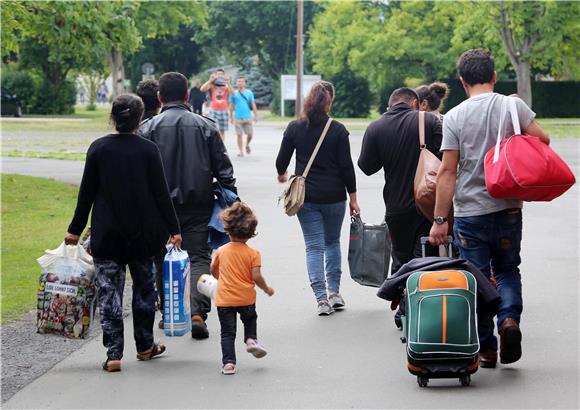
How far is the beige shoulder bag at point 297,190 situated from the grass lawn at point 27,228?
7.45 ft

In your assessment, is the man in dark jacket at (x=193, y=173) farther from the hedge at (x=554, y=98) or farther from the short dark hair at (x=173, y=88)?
the hedge at (x=554, y=98)

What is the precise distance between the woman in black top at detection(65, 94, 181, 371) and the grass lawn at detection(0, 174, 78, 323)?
1889 mm

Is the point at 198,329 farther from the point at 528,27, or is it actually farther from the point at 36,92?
the point at 36,92

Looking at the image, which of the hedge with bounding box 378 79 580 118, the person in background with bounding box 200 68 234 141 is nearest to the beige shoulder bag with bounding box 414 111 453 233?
the person in background with bounding box 200 68 234 141

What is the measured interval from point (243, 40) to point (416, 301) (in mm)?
78657

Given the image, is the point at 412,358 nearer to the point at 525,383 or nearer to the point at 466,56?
the point at 525,383

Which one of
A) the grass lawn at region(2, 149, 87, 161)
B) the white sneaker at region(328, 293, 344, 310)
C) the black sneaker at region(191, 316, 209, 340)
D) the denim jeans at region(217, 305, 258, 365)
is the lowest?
the grass lawn at region(2, 149, 87, 161)

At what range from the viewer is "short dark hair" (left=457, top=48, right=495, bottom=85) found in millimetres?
6934

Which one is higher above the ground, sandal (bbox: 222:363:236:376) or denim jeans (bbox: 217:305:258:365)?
denim jeans (bbox: 217:305:258:365)

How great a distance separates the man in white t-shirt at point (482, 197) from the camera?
6824 mm

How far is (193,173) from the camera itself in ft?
26.7

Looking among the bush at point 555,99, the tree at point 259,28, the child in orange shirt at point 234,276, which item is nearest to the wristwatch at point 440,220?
the child in orange shirt at point 234,276

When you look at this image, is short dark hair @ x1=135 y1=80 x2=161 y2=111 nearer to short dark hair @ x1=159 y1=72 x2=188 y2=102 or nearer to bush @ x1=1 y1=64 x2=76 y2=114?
short dark hair @ x1=159 y1=72 x2=188 y2=102

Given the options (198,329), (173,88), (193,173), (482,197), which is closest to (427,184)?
(482,197)
